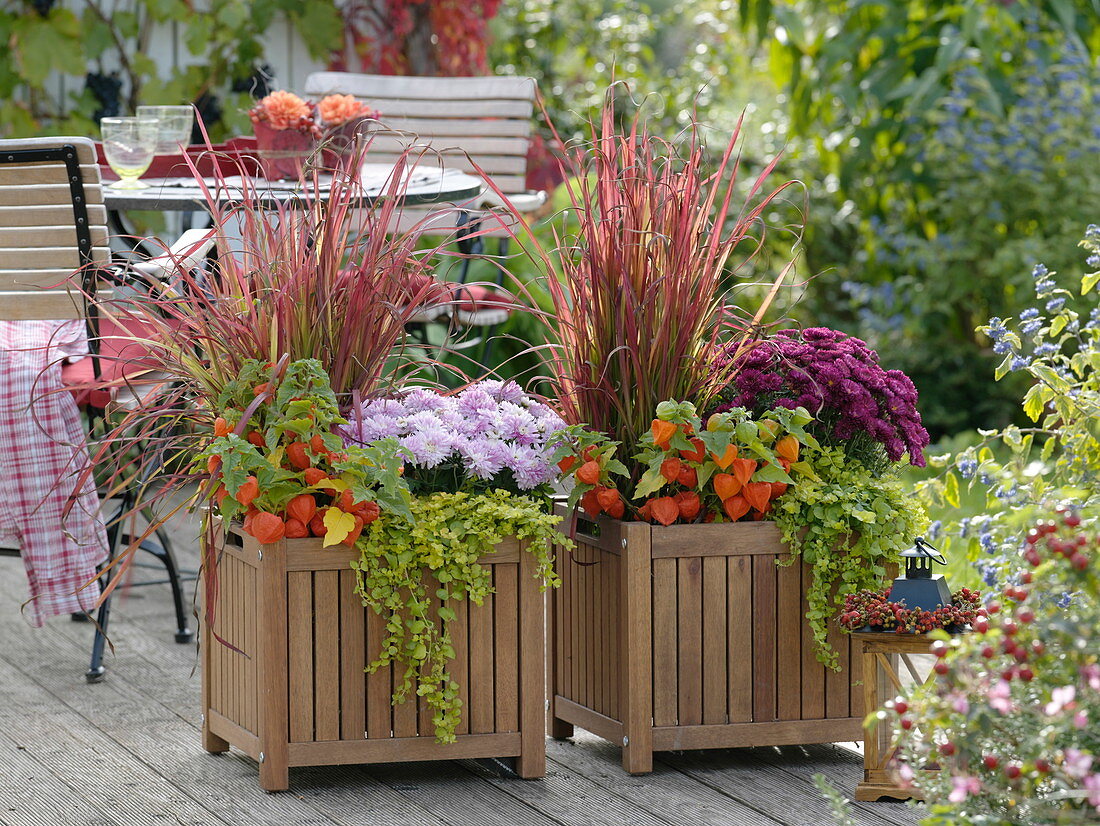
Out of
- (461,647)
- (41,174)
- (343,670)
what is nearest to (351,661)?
(343,670)

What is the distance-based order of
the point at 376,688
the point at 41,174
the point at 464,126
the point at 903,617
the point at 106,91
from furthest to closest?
1. the point at 106,91
2. the point at 464,126
3. the point at 41,174
4. the point at 376,688
5. the point at 903,617

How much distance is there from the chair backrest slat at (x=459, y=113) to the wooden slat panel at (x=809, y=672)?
236 centimetres

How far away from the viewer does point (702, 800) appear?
2.34 meters

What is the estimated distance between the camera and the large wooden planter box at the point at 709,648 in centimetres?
239

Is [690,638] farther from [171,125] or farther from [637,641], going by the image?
[171,125]

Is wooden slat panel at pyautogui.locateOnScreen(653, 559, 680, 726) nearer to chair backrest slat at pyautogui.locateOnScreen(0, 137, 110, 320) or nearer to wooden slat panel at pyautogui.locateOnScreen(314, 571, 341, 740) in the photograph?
wooden slat panel at pyautogui.locateOnScreen(314, 571, 341, 740)

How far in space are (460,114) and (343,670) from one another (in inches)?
105

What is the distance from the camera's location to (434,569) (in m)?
2.30

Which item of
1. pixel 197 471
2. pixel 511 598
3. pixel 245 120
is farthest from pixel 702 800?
pixel 245 120

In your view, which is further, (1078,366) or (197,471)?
(1078,366)

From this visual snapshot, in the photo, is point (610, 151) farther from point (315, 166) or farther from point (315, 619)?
point (315, 619)

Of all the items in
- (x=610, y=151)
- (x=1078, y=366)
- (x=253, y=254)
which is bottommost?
(x=1078, y=366)

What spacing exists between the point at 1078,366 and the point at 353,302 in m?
1.24

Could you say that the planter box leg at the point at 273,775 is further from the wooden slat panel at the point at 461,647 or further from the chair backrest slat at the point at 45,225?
the chair backrest slat at the point at 45,225
